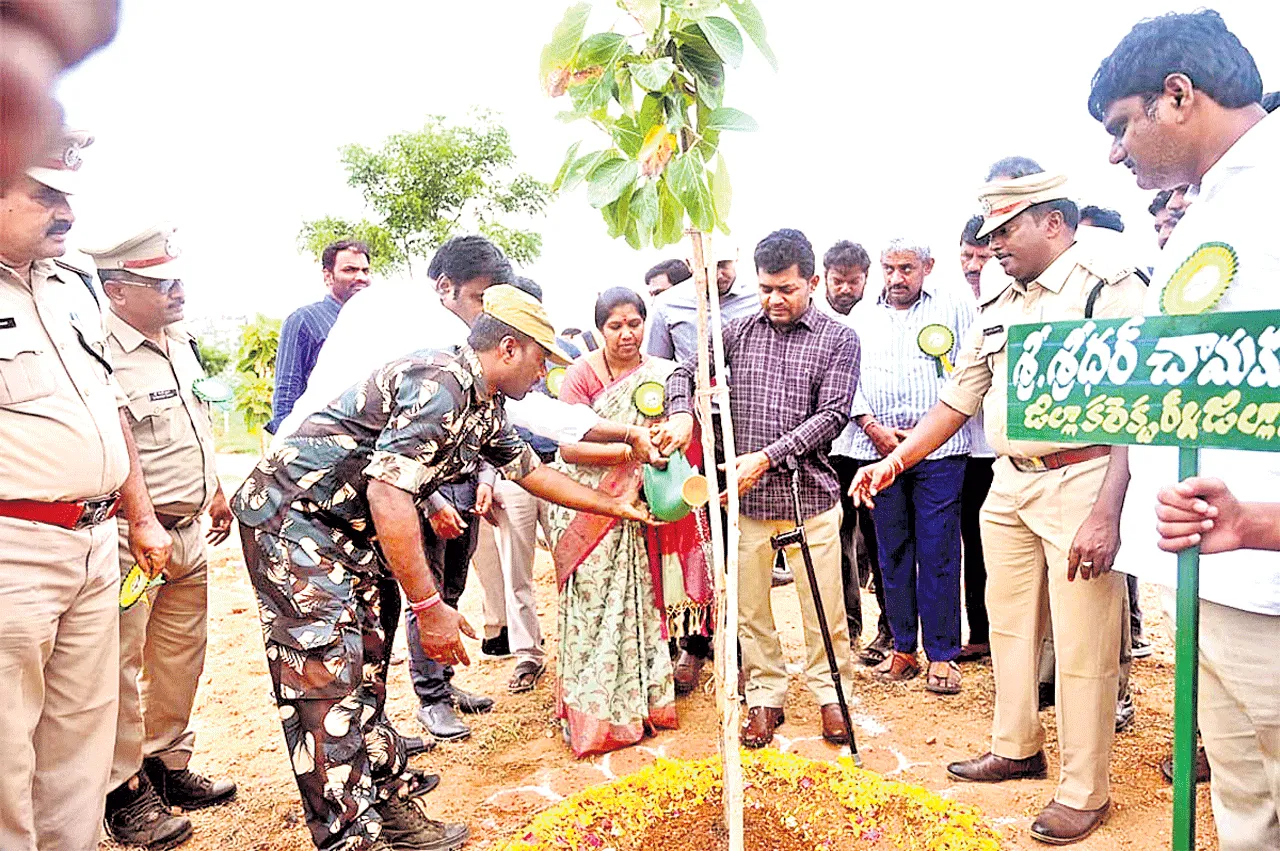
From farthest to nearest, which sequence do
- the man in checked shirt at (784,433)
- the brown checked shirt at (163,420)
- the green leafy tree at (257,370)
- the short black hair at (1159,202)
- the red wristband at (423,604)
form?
the green leafy tree at (257,370)
the short black hair at (1159,202)
the man in checked shirt at (784,433)
the brown checked shirt at (163,420)
the red wristband at (423,604)

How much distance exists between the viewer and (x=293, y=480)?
257 cm

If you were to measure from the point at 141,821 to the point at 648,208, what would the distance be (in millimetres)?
2864

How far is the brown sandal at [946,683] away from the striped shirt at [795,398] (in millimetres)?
1220

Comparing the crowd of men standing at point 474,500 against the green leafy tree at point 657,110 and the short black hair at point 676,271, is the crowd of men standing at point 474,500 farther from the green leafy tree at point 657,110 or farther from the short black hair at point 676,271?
the short black hair at point 676,271

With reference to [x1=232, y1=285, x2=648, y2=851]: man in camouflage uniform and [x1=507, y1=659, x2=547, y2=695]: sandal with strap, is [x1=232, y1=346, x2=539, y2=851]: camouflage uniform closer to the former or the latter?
[x1=232, y1=285, x2=648, y2=851]: man in camouflage uniform

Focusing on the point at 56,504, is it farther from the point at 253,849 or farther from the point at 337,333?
the point at 253,849

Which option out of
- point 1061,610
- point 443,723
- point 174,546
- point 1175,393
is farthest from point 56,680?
point 1061,610

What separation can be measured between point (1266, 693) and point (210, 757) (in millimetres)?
3911

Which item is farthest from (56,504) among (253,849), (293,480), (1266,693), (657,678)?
(1266,693)

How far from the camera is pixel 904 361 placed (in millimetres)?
4422

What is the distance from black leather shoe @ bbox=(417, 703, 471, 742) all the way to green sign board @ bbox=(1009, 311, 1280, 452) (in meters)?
2.93

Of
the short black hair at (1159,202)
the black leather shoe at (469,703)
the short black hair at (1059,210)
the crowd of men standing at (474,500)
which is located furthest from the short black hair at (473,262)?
the short black hair at (1159,202)

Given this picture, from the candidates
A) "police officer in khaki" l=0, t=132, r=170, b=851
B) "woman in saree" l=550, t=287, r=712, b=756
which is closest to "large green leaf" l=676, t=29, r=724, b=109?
"police officer in khaki" l=0, t=132, r=170, b=851

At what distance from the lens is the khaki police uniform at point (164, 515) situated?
2979 mm
